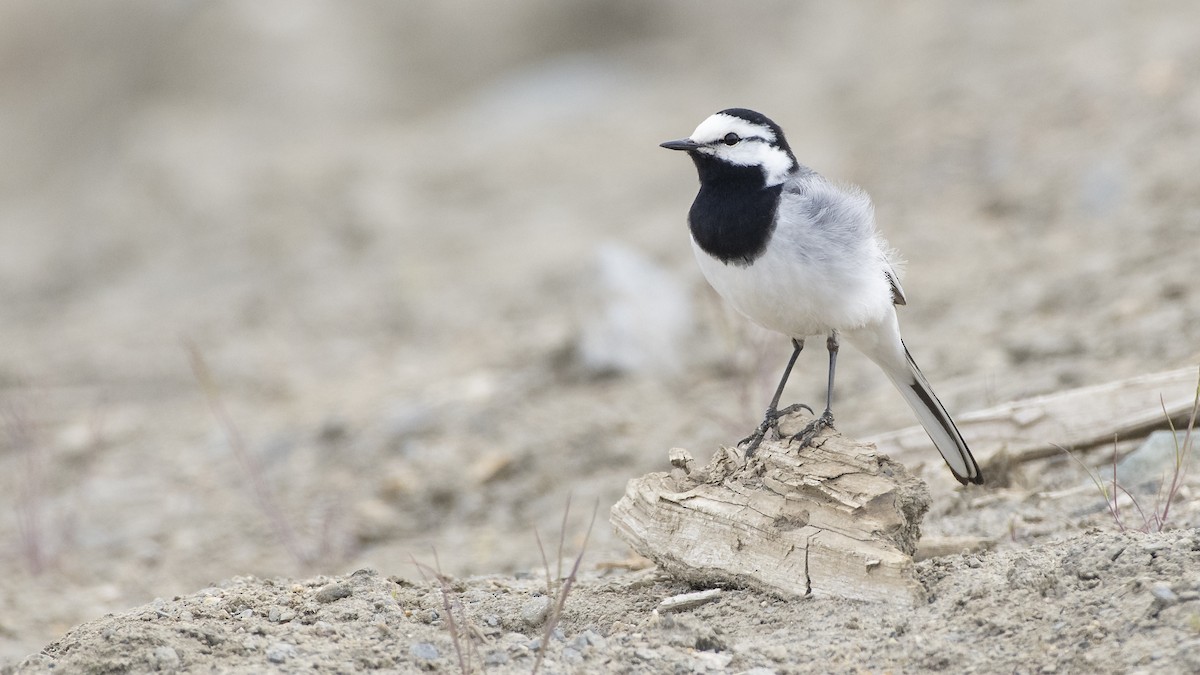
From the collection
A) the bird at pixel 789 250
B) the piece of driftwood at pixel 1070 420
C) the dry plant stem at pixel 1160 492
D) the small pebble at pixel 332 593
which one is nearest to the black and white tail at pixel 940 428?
the bird at pixel 789 250

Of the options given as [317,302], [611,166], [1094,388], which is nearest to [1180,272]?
[1094,388]

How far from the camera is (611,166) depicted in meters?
14.2

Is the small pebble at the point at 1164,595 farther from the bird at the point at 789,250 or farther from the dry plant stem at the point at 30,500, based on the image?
the dry plant stem at the point at 30,500

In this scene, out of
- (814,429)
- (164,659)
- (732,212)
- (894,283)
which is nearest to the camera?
(164,659)

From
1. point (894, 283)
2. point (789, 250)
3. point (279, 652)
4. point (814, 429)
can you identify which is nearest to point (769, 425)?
point (814, 429)

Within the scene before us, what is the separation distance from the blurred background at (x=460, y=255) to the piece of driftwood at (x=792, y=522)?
1456mm

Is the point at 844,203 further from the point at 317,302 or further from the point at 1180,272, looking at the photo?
the point at 317,302

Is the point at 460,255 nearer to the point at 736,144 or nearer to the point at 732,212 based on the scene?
the point at 736,144

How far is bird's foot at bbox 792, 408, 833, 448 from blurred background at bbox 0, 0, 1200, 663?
1.56 metres

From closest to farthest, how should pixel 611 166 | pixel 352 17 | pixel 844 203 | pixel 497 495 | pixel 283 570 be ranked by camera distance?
→ 1. pixel 844 203
2. pixel 283 570
3. pixel 497 495
4. pixel 611 166
5. pixel 352 17

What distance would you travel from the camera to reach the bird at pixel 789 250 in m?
4.87

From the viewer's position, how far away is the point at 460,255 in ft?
38.9

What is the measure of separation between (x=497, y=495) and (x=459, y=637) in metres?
3.32

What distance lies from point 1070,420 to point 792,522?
5.83 ft
